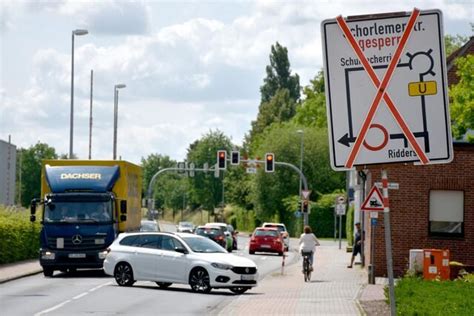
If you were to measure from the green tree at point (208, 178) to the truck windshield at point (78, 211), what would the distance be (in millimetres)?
111597

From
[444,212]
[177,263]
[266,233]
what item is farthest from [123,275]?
[266,233]

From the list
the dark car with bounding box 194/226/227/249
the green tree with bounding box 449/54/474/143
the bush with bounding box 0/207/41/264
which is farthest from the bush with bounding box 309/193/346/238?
the green tree with bounding box 449/54/474/143

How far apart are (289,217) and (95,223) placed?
62368 mm

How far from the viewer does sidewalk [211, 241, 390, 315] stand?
2223 centimetres

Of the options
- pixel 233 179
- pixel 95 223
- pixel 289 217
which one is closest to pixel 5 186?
pixel 95 223

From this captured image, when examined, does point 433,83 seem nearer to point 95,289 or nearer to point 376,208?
point 376,208

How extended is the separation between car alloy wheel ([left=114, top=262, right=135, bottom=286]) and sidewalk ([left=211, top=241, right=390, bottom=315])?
11.0 ft

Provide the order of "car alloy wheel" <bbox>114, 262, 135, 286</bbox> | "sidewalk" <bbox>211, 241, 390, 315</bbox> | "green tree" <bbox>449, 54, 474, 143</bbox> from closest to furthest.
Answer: "sidewalk" <bbox>211, 241, 390, 315</bbox> → "car alloy wheel" <bbox>114, 262, 135, 286</bbox> → "green tree" <bbox>449, 54, 474, 143</bbox>

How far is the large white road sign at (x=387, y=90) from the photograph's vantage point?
8.88m

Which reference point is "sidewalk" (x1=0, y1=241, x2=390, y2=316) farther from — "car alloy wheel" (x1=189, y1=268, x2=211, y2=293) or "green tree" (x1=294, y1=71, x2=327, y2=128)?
"green tree" (x1=294, y1=71, x2=327, y2=128)

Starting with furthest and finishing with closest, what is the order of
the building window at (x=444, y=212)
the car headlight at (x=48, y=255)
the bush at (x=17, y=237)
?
the bush at (x=17, y=237), the building window at (x=444, y=212), the car headlight at (x=48, y=255)

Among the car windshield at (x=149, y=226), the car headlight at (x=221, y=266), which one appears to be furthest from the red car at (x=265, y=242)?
the car headlight at (x=221, y=266)

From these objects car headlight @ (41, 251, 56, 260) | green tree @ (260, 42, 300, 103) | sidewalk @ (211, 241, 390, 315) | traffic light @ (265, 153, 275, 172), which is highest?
green tree @ (260, 42, 300, 103)

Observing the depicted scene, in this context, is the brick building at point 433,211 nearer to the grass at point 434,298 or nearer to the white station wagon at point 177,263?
the white station wagon at point 177,263
